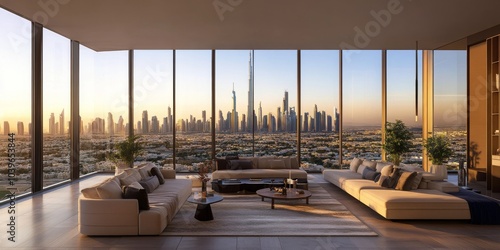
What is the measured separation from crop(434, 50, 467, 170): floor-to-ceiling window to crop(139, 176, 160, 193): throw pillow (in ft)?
26.1

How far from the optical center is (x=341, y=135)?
37.7 ft

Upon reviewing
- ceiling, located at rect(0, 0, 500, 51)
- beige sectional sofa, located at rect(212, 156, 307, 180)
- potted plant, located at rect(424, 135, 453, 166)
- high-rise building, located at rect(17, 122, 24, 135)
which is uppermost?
ceiling, located at rect(0, 0, 500, 51)

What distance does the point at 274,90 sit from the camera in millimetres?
11445

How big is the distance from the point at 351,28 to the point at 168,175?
5.04m

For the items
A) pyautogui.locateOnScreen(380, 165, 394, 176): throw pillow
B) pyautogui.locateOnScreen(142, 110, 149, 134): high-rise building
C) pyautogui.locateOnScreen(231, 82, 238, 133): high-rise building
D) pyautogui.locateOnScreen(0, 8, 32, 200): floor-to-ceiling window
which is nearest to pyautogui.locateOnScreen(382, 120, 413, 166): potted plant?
pyautogui.locateOnScreen(380, 165, 394, 176): throw pillow

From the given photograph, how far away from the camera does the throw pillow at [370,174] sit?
7.91 m

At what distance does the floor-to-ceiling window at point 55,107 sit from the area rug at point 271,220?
3788mm

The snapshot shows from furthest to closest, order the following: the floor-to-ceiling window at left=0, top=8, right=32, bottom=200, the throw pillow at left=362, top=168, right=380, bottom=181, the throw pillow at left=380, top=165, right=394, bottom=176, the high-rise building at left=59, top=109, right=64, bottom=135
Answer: the high-rise building at left=59, top=109, right=64, bottom=135 → the throw pillow at left=362, top=168, right=380, bottom=181 → the throw pillow at left=380, top=165, right=394, bottom=176 → the floor-to-ceiling window at left=0, top=8, right=32, bottom=200

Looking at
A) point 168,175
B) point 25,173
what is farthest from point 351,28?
point 25,173

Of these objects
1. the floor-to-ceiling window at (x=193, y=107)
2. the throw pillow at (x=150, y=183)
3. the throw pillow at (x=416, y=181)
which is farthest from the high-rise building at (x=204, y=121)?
the throw pillow at (x=416, y=181)

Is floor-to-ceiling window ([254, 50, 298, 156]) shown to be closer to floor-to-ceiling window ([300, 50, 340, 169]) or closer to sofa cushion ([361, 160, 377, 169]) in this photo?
floor-to-ceiling window ([300, 50, 340, 169])

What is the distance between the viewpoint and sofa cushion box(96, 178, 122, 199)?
5.20 m

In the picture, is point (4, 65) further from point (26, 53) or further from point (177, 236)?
point (177, 236)

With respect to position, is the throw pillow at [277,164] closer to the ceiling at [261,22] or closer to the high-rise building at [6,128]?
the ceiling at [261,22]
